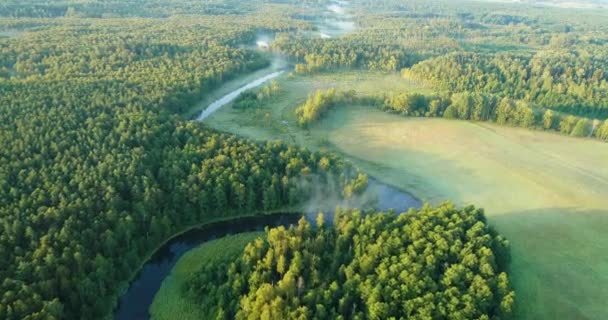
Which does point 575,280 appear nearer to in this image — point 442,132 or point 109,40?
point 442,132

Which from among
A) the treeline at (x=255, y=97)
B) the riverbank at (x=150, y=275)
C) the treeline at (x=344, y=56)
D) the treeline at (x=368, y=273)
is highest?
the treeline at (x=344, y=56)

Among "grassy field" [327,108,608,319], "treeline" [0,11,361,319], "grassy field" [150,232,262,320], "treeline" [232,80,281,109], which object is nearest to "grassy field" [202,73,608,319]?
"grassy field" [327,108,608,319]

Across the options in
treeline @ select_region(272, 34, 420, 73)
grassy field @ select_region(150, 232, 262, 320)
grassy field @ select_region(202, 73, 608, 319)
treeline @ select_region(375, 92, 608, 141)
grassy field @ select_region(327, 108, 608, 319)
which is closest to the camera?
grassy field @ select_region(150, 232, 262, 320)

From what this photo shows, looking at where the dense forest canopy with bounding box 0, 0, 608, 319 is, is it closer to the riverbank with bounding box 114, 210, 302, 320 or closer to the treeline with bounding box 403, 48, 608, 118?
the treeline with bounding box 403, 48, 608, 118

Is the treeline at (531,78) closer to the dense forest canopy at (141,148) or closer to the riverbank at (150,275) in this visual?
the dense forest canopy at (141,148)

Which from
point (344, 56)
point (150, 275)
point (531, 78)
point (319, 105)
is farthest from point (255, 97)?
point (531, 78)

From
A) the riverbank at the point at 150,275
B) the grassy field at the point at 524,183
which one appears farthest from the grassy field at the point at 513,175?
the riverbank at the point at 150,275

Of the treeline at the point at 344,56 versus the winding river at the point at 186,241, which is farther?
the treeline at the point at 344,56
